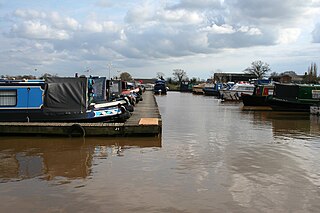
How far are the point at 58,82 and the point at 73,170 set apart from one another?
656cm

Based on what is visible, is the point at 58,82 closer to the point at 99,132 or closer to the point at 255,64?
the point at 99,132

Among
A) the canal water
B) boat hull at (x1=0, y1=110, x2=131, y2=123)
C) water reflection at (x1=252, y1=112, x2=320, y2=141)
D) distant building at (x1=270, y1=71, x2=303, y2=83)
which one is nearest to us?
the canal water

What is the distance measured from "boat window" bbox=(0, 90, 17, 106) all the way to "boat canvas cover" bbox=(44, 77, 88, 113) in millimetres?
1193

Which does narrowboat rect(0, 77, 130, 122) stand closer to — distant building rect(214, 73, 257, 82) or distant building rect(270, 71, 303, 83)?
distant building rect(270, 71, 303, 83)

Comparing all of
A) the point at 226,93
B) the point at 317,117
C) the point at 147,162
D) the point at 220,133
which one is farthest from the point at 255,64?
the point at 147,162

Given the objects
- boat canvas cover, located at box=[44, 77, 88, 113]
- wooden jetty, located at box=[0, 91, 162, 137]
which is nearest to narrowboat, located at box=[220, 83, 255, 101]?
boat canvas cover, located at box=[44, 77, 88, 113]

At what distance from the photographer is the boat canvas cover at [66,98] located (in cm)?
1558

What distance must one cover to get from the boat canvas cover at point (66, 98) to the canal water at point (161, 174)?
1606 mm

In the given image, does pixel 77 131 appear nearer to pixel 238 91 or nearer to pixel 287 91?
pixel 287 91

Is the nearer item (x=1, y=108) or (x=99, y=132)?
(x=99, y=132)

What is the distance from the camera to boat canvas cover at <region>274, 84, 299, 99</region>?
2978 cm

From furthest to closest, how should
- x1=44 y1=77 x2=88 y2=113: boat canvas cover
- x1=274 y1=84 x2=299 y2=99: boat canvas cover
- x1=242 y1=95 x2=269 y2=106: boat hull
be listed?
x1=242 y1=95 x2=269 y2=106: boat hull < x1=274 y1=84 x2=299 y2=99: boat canvas cover < x1=44 y1=77 x2=88 y2=113: boat canvas cover

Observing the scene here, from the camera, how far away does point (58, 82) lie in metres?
15.8

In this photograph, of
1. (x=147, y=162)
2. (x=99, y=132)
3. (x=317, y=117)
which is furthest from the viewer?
(x=317, y=117)
